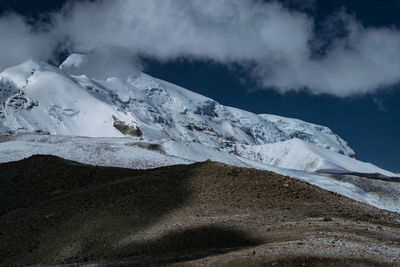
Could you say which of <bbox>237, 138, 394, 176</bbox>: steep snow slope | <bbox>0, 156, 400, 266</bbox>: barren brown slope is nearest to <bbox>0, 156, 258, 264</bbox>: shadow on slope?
<bbox>0, 156, 400, 266</bbox>: barren brown slope

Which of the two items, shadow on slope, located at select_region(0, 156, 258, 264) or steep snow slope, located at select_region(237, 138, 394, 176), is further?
steep snow slope, located at select_region(237, 138, 394, 176)

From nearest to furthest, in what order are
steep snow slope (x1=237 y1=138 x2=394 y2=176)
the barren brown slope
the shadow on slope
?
1. the barren brown slope
2. the shadow on slope
3. steep snow slope (x1=237 y1=138 x2=394 y2=176)

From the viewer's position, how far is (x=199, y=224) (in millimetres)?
20703

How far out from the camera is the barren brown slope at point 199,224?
1484 cm

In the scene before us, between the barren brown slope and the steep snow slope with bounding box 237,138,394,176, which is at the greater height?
the steep snow slope with bounding box 237,138,394,176

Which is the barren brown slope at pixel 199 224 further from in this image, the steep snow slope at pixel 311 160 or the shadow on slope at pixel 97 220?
the steep snow slope at pixel 311 160

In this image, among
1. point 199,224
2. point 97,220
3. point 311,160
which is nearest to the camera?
point 199,224

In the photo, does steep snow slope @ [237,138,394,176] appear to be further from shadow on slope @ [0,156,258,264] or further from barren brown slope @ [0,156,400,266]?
barren brown slope @ [0,156,400,266]

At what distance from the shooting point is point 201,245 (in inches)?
720

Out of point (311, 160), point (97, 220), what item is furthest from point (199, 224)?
point (311, 160)

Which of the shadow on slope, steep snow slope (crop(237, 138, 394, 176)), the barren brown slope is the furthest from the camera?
steep snow slope (crop(237, 138, 394, 176))

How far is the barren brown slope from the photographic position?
48.7 feet

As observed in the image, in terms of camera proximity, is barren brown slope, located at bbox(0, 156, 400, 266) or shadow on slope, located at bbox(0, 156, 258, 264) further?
shadow on slope, located at bbox(0, 156, 258, 264)

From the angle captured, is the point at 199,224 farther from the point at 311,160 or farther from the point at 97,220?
the point at 311,160
